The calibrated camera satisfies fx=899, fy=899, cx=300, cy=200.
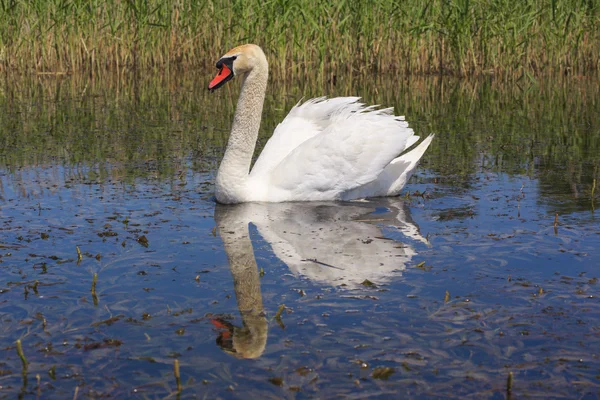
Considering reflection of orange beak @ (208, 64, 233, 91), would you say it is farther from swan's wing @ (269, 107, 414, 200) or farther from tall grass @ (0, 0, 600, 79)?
tall grass @ (0, 0, 600, 79)

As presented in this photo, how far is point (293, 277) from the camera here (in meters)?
5.68

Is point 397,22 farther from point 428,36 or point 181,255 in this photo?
point 181,255

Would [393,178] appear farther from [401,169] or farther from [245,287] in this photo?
[245,287]

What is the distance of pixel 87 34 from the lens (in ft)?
57.8

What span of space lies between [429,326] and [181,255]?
207cm

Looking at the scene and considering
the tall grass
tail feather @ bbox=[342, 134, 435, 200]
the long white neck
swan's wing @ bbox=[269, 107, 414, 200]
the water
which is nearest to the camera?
the water

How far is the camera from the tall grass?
672 inches

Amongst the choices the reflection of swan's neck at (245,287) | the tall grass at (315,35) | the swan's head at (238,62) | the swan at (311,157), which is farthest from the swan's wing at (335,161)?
the tall grass at (315,35)

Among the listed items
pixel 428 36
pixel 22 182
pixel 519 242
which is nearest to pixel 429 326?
pixel 519 242

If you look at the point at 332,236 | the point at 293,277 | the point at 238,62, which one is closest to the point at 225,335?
the point at 293,277

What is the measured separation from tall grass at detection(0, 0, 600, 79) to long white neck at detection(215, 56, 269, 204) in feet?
28.3

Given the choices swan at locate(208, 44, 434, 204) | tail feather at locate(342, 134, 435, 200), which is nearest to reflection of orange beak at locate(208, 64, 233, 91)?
swan at locate(208, 44, 434, 204)

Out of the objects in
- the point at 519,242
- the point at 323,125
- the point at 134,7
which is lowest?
the point at 519,242

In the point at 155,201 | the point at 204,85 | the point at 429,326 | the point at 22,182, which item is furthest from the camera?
the point at 204,85
